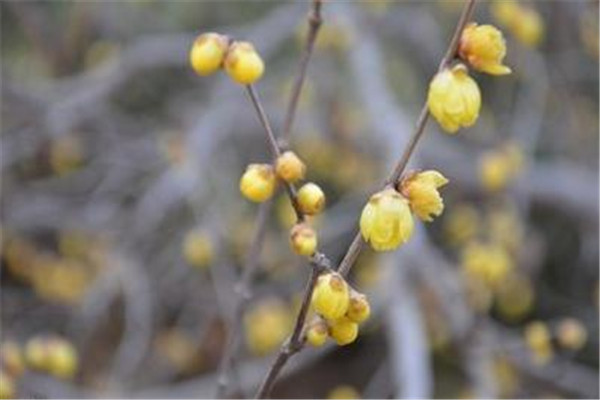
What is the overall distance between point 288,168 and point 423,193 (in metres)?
0.13

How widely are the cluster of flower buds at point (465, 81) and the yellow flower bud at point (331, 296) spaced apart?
0.15 meters

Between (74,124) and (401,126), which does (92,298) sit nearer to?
(74,124)

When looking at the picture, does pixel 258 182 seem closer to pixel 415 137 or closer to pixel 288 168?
pixel 288 168

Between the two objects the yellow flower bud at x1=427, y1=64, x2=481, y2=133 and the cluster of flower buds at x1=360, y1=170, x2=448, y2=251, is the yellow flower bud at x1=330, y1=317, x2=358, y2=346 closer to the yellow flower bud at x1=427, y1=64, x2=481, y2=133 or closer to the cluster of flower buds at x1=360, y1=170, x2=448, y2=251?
the cluster of flower buds at x1=360, y1=170, x2=448, y2=251

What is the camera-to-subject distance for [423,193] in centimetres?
70

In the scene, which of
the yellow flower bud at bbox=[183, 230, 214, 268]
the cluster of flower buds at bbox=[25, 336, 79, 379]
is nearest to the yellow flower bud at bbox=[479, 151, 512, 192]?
the yellow flower bud at bbox=[183, 230, 214, 268]

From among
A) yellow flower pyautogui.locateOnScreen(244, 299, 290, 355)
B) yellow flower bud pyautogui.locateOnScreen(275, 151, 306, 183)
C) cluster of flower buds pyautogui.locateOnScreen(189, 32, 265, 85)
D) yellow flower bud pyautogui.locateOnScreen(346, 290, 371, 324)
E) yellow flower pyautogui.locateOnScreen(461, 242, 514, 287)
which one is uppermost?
cluster of flower buds pyautogui.locateOnScreen(189, 32, 265, 85)

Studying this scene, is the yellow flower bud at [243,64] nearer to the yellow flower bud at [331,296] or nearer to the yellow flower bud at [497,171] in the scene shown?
the yellow flower bud at [331,296]

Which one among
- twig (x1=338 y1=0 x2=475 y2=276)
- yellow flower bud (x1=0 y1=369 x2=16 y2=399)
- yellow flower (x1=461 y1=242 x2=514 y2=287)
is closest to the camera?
twig (x1=338 y1=0 x2=475 y2=276)

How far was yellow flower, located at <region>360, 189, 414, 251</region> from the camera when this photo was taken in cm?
67

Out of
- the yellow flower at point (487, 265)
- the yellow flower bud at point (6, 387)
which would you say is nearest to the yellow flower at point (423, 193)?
the yellow flower bud at point (6, 387)

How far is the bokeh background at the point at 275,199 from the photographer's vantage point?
2.01m

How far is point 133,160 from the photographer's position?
2398 millimetres

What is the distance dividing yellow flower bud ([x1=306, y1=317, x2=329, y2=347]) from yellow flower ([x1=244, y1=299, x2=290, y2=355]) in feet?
4.05
